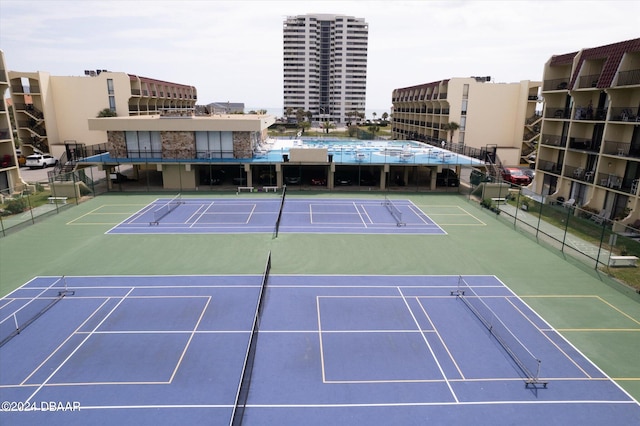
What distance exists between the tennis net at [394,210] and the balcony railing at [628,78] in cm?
1714

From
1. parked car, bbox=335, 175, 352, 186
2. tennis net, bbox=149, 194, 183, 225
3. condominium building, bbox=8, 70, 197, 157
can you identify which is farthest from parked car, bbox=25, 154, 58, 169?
parked car, bbox=335, 175, 352, 186

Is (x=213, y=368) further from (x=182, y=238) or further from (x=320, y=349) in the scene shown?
(x=182, y=238)

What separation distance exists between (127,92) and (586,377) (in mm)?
58891

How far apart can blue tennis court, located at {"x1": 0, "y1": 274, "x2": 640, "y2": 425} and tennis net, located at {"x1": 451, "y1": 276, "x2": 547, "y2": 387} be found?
10cm

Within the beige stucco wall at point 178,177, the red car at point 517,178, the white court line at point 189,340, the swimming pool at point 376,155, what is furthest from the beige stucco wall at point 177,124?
the red car at point 517,178

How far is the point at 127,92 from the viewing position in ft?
181

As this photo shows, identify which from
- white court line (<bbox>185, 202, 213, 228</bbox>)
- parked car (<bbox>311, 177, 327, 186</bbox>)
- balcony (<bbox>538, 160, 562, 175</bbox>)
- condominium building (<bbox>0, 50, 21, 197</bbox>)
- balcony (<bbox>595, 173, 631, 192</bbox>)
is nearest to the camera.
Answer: balcony (<bbox>595, 173, 631, 192</bbox>)

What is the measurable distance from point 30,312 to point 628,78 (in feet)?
119

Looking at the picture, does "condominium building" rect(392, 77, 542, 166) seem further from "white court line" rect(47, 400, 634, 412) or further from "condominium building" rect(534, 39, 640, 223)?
"white court line" rect(47, 400, 634, 412)

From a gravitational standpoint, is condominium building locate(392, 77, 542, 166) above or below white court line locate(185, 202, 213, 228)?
above

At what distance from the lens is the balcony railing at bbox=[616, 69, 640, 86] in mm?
26469

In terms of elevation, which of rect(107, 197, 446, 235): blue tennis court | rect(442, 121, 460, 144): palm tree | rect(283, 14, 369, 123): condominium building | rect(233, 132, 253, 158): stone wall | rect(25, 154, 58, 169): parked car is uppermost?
rect(283, 14, 369, 123): condominium building

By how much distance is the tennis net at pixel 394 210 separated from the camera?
28422mm

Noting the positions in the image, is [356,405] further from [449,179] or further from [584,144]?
[449,179]
